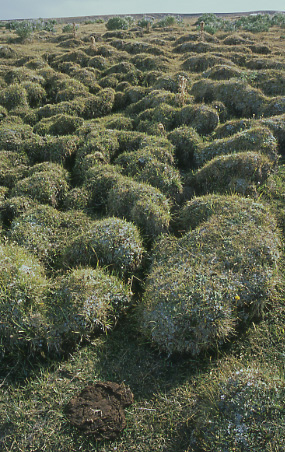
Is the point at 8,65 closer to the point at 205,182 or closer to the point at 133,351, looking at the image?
the point at 205,182

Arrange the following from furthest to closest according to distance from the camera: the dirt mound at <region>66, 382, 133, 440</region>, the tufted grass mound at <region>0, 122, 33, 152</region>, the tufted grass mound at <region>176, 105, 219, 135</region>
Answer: the tufted grass mound at <region>176, 105, 219, 135</region> → the tufted grass mound at <region>0, 122, 33, 152</region> → the dirt mound at <region>66, 382, 133, 440</region>

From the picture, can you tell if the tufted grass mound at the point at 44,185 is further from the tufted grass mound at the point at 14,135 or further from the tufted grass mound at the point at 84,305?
the tufted grass mound at the point at 84,305

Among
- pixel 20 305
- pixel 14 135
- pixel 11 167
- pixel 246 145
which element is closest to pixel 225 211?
pixel 246 145

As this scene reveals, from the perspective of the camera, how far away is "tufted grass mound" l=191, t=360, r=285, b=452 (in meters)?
4.05

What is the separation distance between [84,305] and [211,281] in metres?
2.17

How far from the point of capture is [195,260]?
249 inches

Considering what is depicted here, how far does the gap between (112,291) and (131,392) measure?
1755 millimetres

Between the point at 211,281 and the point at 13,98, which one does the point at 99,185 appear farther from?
the point at 13,98

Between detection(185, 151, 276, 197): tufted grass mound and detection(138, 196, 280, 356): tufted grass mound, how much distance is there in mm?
1141

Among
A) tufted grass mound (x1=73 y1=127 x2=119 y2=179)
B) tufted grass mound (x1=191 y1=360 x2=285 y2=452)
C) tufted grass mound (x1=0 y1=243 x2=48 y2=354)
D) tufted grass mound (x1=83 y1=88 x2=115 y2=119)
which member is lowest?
tufted grass mound (x1=191 y1=360 x2=285 y2=452)

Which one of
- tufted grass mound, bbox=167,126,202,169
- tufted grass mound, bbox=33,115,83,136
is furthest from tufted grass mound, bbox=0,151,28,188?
tufted grass mound, bbox=167,126,202,169

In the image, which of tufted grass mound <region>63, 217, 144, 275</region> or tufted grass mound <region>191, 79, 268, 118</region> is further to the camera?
tufted grass mound <region>191, 79, 268, 118</region>

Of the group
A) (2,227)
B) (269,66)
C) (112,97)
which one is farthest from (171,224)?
(269,66)

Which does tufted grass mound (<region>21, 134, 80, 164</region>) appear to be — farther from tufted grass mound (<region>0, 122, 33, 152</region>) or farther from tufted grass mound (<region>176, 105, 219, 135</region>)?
tufted grass mound (<region>176, 105, 219, 135</region>)
